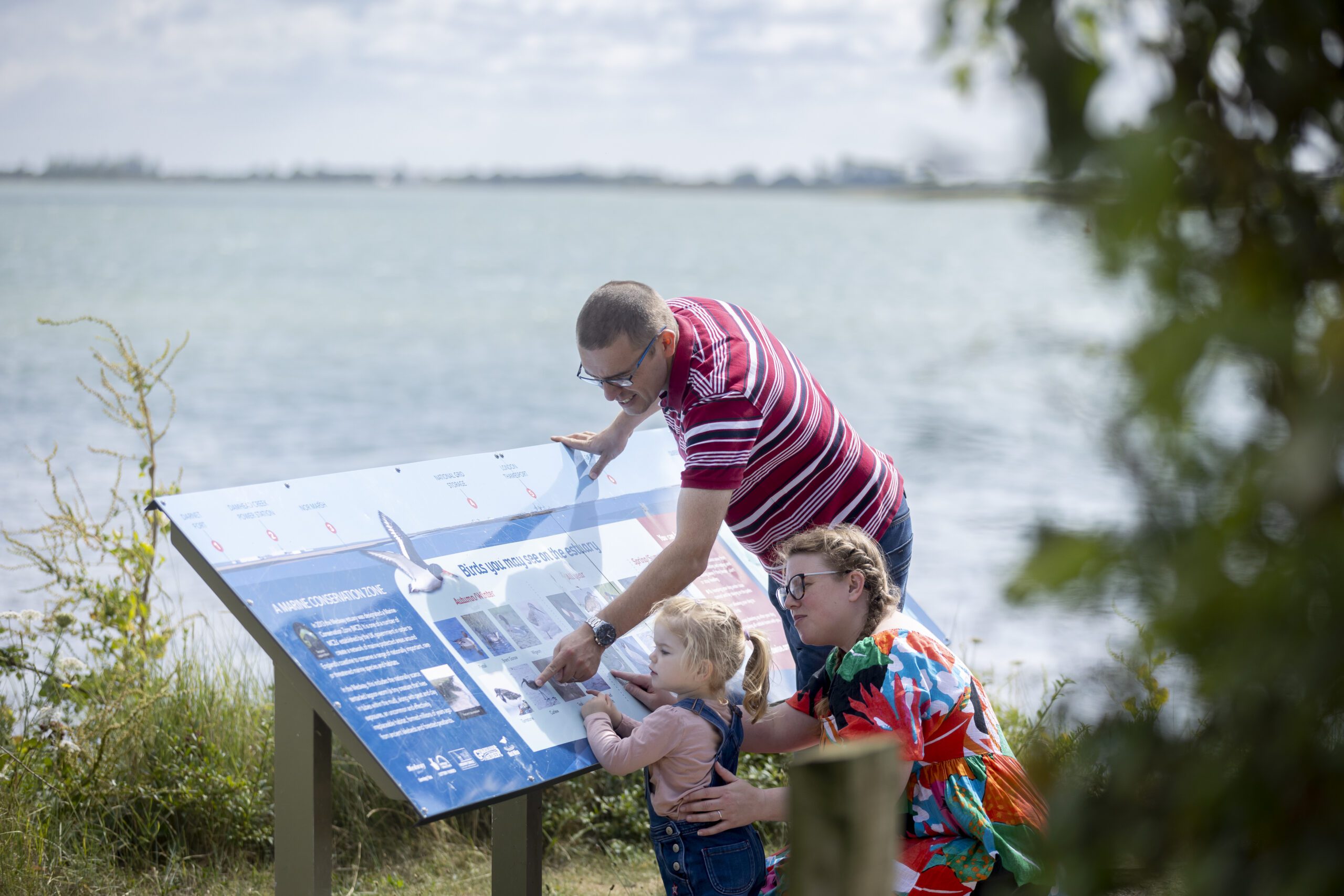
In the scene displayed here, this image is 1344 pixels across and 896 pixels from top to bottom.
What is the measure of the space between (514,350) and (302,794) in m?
23.3

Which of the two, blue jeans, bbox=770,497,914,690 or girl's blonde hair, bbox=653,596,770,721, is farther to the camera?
blue jeans, bbox=770,497,914,690

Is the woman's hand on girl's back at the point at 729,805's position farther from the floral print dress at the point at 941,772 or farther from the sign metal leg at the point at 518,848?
the sign metal leg at the point at 518,848

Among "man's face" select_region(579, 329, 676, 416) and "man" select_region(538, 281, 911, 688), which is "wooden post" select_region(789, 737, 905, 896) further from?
"man's face" select_region(579, 329, 676, 416)

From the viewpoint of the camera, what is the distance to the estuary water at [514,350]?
96 centimetres

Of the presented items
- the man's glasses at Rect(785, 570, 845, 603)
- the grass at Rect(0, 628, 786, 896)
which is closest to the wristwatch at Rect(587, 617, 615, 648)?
the man's glasses at Rect(785, 570, 845, 603)

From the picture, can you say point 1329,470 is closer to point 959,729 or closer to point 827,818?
point 827,818

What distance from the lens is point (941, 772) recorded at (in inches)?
99.4

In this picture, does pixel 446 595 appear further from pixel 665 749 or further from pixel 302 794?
pixel 665 749

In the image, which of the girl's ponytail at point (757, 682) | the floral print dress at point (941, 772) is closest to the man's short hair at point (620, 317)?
the girl's ponytail at point (757, 682)

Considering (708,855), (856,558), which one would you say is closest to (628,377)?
(856,558)

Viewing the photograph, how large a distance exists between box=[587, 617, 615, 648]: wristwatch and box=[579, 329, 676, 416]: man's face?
57 cm

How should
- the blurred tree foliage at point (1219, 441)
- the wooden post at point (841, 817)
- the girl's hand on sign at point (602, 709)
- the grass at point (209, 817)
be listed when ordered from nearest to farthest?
the blurred tree foliage at point (1219, 441) < the wooden post at point (841, 817) < the girl's hand on sign at point (602, 709) < the grass at point (209, 817)

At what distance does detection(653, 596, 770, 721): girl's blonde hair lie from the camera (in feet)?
9.11

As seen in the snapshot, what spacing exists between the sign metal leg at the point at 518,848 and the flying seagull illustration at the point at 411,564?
23.3 inches
